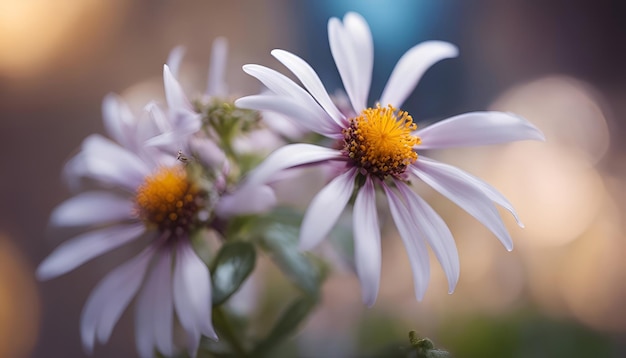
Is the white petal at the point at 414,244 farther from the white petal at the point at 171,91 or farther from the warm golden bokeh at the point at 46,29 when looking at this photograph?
the warm golden bokeh at the point at 46,29

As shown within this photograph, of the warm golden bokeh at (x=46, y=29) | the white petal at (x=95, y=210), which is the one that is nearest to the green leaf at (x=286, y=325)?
the white petal at (x=95, y=210)

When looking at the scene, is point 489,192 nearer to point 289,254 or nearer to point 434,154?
point 289,254

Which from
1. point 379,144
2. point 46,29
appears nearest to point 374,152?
point 379,144

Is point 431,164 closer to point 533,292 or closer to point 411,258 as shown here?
point 411,258

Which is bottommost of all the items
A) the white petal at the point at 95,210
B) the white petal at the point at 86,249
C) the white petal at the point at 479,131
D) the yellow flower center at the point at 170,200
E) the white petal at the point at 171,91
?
the white petal at the point at 86,249

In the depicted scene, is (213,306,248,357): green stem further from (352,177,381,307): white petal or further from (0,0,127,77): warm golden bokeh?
(0,0,127,77): warm golden bokeh
